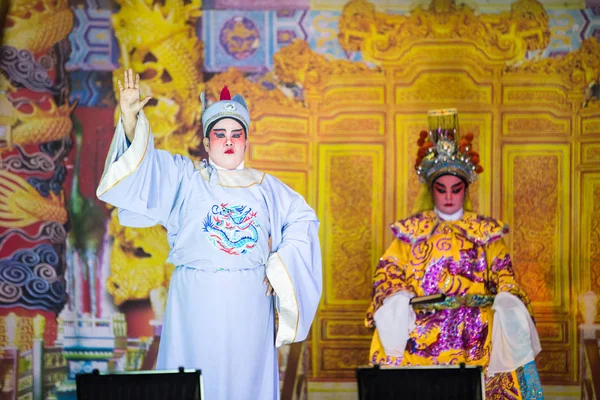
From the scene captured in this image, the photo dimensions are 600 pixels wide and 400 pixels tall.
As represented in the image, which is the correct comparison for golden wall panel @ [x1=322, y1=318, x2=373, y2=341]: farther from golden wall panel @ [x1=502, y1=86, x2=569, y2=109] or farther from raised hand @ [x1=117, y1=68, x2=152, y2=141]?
raised hand @ [x1=117, y1=68, x2=152, y2=141]

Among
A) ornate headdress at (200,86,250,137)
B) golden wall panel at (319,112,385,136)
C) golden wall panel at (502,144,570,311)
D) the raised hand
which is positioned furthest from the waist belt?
the raised hand

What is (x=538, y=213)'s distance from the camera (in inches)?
238

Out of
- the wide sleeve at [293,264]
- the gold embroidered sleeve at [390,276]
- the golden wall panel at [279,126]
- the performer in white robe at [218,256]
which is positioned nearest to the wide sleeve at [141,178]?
the performer in white robe at [218,256]

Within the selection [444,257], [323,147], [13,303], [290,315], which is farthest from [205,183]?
→ [13,303]

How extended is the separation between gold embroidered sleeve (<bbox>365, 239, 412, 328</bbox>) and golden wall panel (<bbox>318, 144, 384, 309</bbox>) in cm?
82

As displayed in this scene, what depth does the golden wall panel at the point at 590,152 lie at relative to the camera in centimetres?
603

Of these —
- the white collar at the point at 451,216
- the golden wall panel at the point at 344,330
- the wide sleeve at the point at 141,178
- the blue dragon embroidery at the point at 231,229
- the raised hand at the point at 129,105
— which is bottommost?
the golden wall panel at the point at 344,330

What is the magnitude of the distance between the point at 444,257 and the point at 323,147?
4.37 ft

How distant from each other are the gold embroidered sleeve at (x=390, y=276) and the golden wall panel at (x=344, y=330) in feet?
3.18

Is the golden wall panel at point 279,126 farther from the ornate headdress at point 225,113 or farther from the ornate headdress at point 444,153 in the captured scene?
the ornate headdress at point 225,113

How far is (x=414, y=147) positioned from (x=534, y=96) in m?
0.81

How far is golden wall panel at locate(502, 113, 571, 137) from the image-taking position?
19.9 feet

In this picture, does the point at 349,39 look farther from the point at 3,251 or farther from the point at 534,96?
the point at 3,251

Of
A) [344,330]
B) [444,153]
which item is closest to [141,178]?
[444,153]
